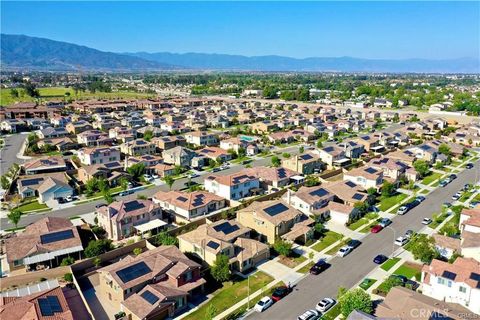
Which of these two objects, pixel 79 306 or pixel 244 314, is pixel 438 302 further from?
pixel 79 306

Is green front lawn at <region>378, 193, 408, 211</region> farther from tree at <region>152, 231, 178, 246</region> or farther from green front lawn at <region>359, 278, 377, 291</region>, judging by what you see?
tree at <region>152, 231, 178, 246</region>

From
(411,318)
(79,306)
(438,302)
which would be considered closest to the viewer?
(411,318)

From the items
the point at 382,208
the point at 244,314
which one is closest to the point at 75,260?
the point at 244,314

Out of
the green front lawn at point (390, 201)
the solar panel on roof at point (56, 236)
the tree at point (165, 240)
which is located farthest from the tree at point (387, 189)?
the solar panel on roof at point (56, 236)

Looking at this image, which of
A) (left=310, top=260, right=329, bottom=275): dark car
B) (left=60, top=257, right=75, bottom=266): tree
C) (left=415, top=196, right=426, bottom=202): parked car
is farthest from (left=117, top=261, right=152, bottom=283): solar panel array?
(left=415, top=196, right=426, bottom=202): parked car

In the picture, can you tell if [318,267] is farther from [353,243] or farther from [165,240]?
[165,240]
